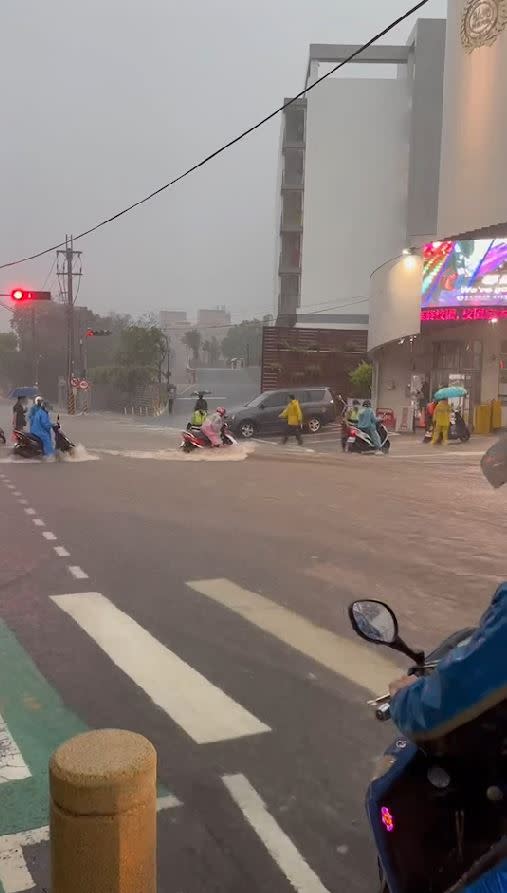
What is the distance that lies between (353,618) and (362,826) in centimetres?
159

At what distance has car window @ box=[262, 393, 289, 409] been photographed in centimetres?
2867

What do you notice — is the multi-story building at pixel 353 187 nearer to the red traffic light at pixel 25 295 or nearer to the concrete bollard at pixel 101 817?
the red traffic light at pixel 25 295

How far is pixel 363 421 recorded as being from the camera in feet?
68.9

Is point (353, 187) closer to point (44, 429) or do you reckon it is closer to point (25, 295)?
point (25, 295)

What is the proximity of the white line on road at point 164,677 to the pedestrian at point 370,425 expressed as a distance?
1514 centimetres

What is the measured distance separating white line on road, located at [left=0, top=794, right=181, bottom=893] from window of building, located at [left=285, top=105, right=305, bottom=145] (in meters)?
58.8

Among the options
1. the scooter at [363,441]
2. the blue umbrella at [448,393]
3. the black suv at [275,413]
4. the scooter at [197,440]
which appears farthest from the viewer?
the black suv at [275,413]

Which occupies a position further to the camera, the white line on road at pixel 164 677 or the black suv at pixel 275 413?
the black suv at pixel 275 413

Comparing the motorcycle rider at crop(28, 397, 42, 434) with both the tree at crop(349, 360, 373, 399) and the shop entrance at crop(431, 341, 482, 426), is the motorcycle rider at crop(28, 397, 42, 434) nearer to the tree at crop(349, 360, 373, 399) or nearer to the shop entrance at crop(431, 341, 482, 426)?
the shop entrance at crop(431, 341, 482, 426)

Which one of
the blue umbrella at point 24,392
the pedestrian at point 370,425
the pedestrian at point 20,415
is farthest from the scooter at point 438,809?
the pedestrian at point 20,415

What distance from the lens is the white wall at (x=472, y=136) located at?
27.2 m

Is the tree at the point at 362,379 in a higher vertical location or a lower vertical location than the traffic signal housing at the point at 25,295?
lower

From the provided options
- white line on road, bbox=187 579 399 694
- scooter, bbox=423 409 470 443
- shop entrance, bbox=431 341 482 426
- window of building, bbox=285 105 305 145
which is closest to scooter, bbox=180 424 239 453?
scooter, bbox=423 409 470 443

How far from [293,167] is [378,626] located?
5948 cm
